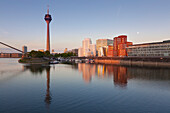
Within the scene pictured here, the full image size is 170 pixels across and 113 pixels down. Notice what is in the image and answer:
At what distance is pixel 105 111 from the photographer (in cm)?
1989

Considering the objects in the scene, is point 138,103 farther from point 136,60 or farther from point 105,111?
point 136,60

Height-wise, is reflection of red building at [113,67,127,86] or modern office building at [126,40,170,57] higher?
modern office building at [126,40,170,57]

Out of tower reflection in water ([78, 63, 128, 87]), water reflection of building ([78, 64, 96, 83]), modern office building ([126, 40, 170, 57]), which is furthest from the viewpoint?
modern office building ([126, 40, 170, 57])

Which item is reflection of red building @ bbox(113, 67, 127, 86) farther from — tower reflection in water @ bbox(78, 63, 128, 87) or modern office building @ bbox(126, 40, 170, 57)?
modern office building @ bbox(126, 40, 170, 57)

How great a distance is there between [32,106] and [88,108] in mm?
10680

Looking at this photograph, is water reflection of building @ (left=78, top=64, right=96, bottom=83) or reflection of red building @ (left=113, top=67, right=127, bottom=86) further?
water reflection of building @ (left=78, top=64, right=96, bottom=83)

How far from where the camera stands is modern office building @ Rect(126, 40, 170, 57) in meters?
144

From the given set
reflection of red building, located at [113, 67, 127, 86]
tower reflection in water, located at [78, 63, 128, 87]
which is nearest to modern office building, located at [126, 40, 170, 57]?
tower reflection in water, located at [78, 63, 128, 87]

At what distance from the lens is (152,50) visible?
15975cm

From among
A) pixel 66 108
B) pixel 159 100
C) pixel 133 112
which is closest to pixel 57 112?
pixel 66 108

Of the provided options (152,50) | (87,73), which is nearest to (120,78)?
(87,73)

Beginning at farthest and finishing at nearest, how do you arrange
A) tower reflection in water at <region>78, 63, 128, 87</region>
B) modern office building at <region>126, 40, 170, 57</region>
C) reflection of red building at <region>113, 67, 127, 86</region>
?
modern office building at <region>126, 40, 170, 57</region> → tower reflection in water at <region>78, 63, 128, 87</region> → reflection of red building at <region>113, 67, 127, 86</region>

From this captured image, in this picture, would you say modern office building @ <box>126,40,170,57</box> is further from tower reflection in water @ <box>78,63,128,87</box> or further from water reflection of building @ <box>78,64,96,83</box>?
water reflection of building @ <box>78,64,96,83</box>

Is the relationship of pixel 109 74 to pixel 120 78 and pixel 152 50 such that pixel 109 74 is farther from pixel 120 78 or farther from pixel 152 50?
pixel 152 50
